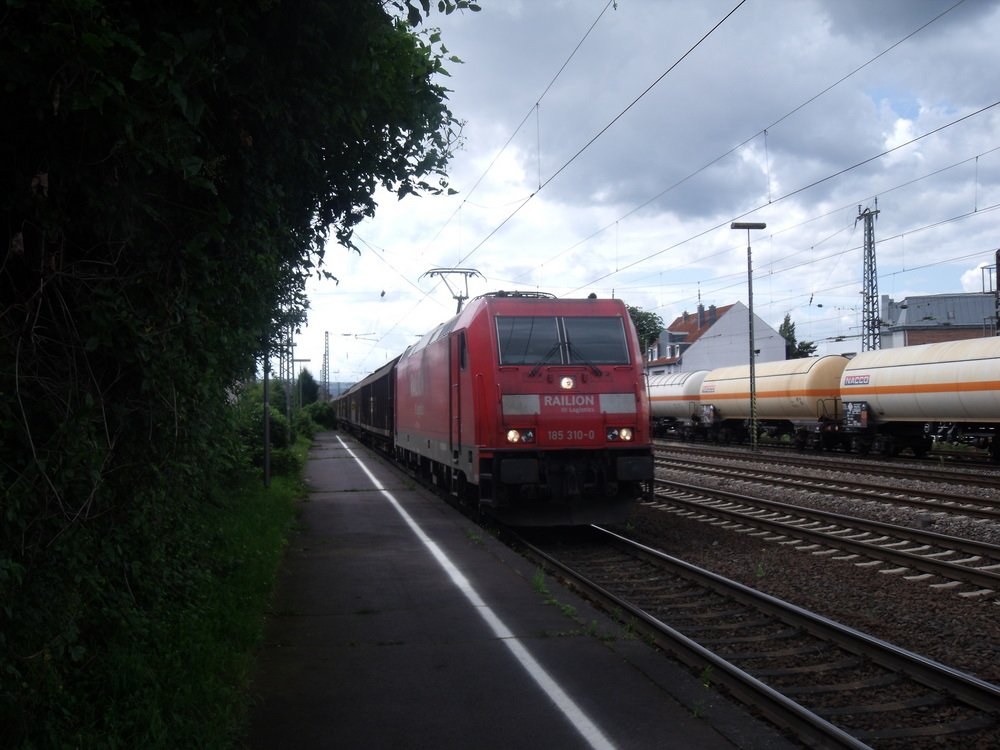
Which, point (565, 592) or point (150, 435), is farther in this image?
point (565, 592)

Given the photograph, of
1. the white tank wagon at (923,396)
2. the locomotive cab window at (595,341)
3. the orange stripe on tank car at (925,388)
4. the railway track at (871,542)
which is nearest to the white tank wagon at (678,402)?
the white tank wagon at (923,396)

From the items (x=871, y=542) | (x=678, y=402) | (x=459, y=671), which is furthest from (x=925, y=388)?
(x=459, y=671)

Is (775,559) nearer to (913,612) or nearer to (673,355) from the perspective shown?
(913,612)

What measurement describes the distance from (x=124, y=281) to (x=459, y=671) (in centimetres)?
323

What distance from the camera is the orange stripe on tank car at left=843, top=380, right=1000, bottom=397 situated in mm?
21062

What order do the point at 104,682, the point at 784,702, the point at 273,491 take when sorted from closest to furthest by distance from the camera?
the point at 104,682 → the point at 784,702 → the point at 273,491

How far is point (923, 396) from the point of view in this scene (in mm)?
23328

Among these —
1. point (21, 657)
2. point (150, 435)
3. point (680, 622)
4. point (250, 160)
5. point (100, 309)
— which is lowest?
point (680, 622)

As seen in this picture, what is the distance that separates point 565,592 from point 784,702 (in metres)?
3.23

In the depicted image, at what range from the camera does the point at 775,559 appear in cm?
999

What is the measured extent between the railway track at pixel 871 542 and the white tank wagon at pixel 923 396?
33.6 feet

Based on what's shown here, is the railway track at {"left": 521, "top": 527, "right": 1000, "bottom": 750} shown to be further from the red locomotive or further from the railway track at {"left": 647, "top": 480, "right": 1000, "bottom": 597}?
the railway track at {"left": 647, "top": 480, "right": 1000, "bottom": 597}

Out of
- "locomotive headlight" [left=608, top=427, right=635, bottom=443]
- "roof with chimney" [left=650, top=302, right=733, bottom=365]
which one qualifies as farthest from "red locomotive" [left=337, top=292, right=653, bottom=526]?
"roof with chimney" [left=650, top=302, right=733, bottom=365]

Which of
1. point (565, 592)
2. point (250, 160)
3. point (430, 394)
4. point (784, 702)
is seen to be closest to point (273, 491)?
point (430, 394)
